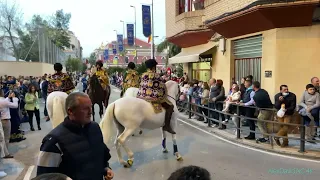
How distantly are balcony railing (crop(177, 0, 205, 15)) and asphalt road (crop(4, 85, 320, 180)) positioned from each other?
12.3 m

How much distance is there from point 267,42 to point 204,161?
6382mm

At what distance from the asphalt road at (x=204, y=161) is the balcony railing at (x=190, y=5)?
40.5 ft

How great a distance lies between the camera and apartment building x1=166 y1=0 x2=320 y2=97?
37.1ft

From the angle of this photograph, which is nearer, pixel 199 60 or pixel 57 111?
pixel 57 111

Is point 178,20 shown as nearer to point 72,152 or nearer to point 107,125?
point 107,125

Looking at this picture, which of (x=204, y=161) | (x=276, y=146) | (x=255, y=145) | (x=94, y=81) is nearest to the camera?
(x=204, y=161)

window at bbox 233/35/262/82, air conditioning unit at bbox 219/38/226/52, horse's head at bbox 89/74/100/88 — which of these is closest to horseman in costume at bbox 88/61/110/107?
horse's head at bbox 89/74/100/88

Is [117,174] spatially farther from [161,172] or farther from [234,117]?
[234,117]

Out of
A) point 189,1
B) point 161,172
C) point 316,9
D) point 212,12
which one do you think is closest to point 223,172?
point 161,172

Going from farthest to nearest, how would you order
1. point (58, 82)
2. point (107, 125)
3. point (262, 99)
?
point (262, 99), point (58, 82), point (107, 125)

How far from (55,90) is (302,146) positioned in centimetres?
609

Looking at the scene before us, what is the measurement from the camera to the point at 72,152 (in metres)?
2.82

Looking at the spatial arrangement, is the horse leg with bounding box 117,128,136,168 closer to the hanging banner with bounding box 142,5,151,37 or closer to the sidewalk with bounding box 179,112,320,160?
the sidewalk with bounding box 179,112,320,160

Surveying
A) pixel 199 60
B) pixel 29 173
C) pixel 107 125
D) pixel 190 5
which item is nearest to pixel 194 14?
pixel 190 5
